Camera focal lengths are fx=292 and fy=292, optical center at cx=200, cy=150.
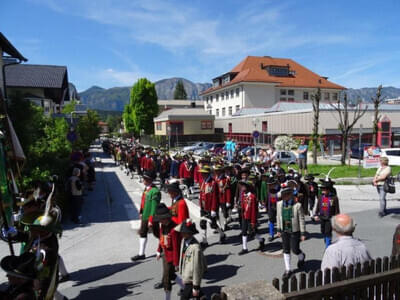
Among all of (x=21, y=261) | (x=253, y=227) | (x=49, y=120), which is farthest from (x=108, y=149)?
(x=21, y=261)

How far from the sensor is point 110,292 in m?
5.15

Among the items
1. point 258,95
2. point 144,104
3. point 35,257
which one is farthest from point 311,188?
point 144,104

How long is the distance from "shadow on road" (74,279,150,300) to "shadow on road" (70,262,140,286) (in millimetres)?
408

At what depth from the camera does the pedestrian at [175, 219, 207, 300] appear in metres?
4.08

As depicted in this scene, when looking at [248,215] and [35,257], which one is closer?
[35,257]

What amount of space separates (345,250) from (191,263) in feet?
6.54

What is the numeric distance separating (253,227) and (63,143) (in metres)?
10.4

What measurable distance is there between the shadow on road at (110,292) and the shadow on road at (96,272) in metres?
0.41

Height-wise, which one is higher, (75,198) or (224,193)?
(224,193)

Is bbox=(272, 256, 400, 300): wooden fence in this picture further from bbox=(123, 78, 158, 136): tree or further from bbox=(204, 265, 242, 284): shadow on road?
bbox=(123, 78, 158, 136): tree

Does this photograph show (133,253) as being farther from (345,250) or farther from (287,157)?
(287,157)

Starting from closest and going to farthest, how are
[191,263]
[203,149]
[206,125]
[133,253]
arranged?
[191,263] < [133,253] < [203,149] < [206,125]

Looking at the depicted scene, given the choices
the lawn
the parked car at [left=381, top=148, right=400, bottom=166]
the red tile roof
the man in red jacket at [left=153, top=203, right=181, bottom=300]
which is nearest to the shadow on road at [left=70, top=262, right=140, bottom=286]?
the man in red jacket at [left=153, top=203, right=181, bottom=300]

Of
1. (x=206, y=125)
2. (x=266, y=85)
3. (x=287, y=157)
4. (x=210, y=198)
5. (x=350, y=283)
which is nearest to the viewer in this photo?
(x=350, y=283)
